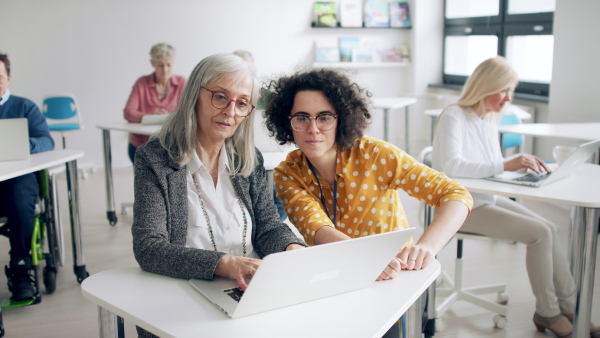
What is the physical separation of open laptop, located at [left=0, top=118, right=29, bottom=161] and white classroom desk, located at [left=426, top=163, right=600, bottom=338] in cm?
203

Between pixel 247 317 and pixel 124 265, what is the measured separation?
2.56 m

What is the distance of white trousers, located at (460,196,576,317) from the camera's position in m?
2.54

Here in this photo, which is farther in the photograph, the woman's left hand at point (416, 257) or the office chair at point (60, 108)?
the office chair at point (60, 108)

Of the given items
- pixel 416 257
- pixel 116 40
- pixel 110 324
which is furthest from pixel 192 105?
pixel 116 40

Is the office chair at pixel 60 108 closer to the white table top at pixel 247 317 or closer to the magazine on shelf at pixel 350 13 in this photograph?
the magazine on shelf at pixel 350 13

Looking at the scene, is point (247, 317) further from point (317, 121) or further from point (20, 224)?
point (20, 224)

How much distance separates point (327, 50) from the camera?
22.6 feet

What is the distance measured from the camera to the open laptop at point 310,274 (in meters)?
1.12

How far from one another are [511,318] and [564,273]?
0.37 m

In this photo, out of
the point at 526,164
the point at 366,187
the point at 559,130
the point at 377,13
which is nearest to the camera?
the point at 366,187

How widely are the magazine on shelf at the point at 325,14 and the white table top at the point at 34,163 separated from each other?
13.8 feet

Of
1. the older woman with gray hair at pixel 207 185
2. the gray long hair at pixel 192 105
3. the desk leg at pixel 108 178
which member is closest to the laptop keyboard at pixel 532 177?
the older woman with gray hair at pixel 207 185

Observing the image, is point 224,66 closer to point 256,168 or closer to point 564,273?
point 256,168

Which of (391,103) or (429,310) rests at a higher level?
(391,103)
